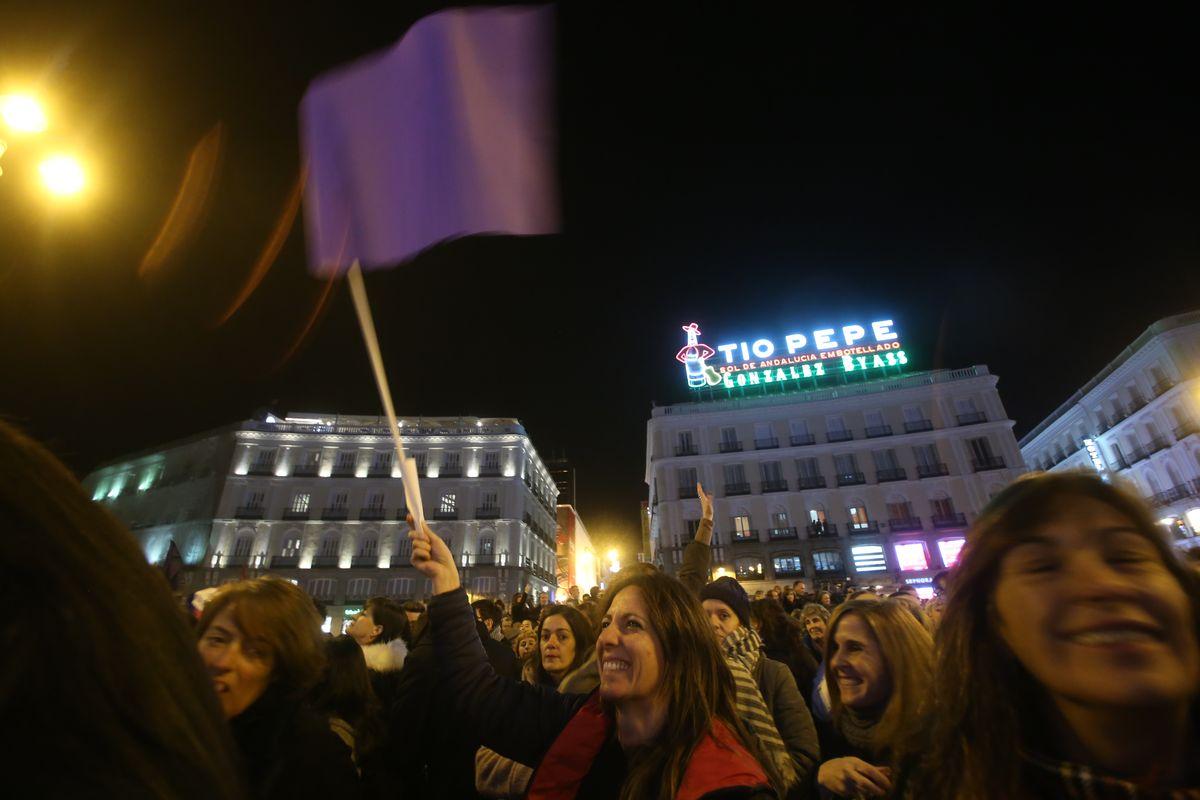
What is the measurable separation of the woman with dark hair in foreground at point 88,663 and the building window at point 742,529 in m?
34.0

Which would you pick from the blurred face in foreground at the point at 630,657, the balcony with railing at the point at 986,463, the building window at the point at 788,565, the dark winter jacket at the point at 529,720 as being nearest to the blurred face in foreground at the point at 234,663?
the dark winter jacket at the point at 529,720

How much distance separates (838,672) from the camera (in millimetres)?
2855

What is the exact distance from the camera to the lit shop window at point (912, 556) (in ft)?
97.7

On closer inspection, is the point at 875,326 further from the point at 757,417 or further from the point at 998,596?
the point at 998,596

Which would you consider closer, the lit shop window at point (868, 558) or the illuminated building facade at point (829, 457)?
the lit shop window at point (868, 558)

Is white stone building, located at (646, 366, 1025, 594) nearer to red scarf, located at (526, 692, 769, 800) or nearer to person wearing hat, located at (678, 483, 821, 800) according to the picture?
person wearing hat, located at (678, 483, 821, 800)

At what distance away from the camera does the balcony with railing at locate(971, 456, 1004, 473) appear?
104 ft

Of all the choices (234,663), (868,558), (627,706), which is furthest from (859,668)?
(868,558)

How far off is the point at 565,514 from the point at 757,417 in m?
31.0

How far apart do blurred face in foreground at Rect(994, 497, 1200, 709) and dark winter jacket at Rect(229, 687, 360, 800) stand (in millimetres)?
2539

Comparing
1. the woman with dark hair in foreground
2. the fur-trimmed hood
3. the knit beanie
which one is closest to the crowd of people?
the woman with dark hair in foreground

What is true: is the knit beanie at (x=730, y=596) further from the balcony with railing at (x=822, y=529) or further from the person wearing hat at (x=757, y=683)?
the balcony with railing at (x=822, y=529)

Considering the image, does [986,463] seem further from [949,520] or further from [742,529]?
[742,529]

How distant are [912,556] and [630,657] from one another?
114 feet
